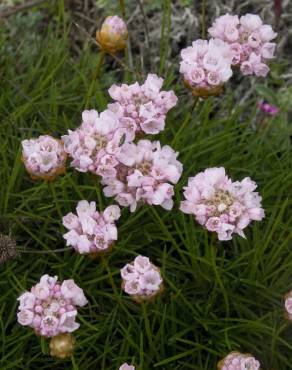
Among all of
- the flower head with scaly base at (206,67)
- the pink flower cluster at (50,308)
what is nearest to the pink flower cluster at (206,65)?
the flower head with scaly base at (206,67)

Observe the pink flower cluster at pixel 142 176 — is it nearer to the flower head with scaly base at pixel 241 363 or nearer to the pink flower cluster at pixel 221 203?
the pink flower cluster at pixel 221 203

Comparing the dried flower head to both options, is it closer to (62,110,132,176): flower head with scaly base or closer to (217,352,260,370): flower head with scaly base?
(62,110,132,176): flower head with scaly base

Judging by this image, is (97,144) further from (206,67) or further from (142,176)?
(206,67)

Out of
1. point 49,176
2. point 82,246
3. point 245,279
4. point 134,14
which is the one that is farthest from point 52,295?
point 134,14

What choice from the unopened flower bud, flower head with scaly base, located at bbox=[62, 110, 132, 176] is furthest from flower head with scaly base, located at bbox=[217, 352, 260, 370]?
flower head with scaly base, located at bbox=[62, 110, 132, 176]

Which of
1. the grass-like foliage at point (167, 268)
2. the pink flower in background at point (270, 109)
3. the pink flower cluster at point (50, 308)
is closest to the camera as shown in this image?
the pink flower cluster at point (50, 308)

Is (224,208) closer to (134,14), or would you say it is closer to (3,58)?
(3,58)
